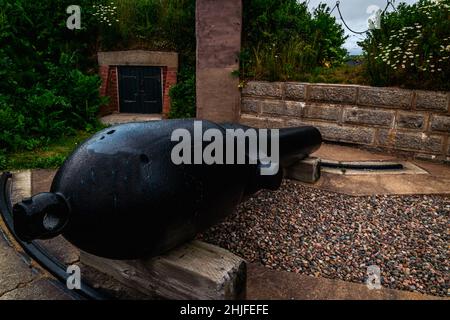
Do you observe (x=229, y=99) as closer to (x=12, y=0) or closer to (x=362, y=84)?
(x=362, y=84)

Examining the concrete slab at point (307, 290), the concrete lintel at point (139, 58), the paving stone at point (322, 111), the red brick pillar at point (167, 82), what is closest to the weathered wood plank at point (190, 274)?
the concrete slab at point (307, 290)

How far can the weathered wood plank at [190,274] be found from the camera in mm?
1463

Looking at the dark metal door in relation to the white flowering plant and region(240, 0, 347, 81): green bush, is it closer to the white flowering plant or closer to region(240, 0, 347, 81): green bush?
the white flowering plant

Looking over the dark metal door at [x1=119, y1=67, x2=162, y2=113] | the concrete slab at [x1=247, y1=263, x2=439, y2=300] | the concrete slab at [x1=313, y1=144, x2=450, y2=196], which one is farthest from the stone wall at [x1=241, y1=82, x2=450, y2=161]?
the concrete slab at [x1=247, y1=263, x2=439, y2=300]

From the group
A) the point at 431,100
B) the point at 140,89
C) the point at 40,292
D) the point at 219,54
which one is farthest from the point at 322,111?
the point at 40,292

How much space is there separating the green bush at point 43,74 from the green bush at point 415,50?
16.5 feet

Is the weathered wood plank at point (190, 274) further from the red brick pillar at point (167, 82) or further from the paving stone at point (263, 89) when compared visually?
the red brick pillar at point (167, 82)

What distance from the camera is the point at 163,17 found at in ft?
22.5

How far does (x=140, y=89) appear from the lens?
23.5 ft

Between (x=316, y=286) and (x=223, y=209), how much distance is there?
707 millimetres

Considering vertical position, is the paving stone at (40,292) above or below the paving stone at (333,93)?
below

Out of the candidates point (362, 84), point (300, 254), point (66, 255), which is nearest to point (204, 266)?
point (300, 254)

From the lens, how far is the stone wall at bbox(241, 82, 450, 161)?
4.20 meters

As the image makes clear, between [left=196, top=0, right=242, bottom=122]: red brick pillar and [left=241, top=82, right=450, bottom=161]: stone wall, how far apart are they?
0.33 metres
